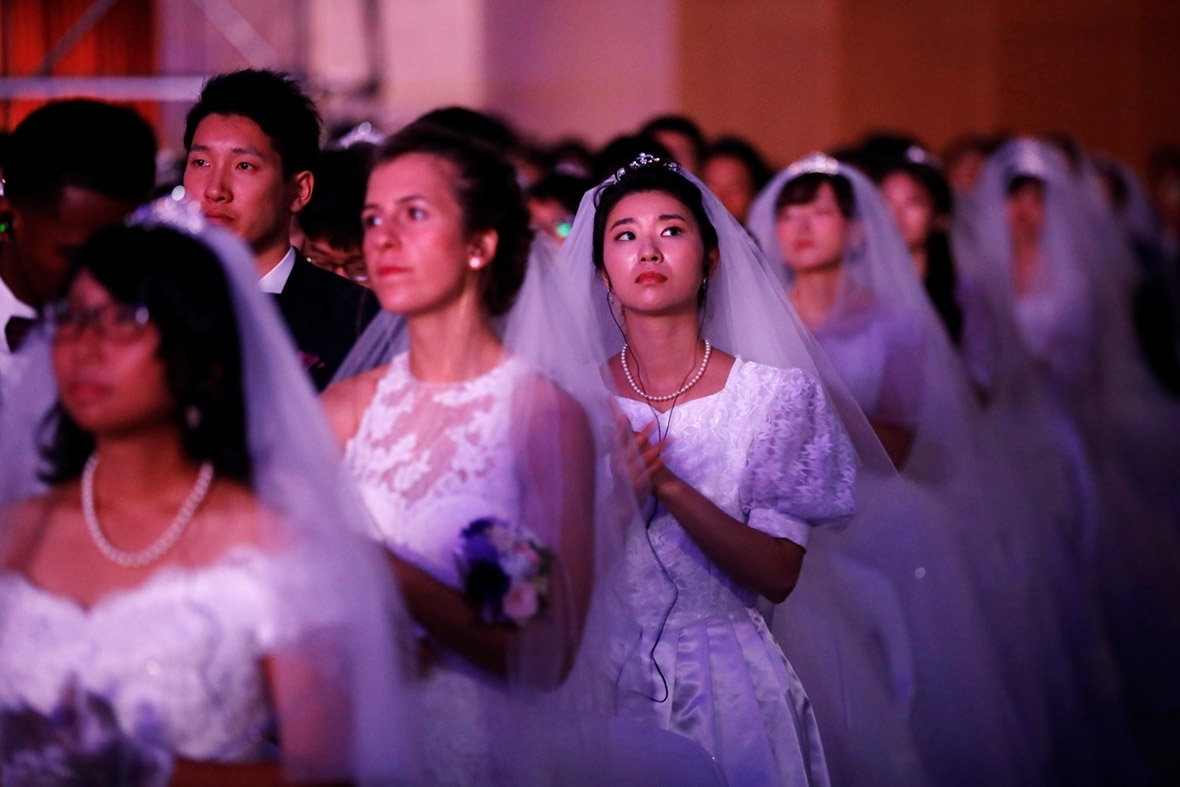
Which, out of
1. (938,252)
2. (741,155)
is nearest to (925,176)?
(938,252)

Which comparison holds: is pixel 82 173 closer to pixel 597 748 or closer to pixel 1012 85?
pixel 597 748

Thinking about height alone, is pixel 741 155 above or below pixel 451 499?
above

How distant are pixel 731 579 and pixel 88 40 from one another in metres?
6.75

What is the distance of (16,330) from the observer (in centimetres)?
280

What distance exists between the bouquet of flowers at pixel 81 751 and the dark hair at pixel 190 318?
0.38m

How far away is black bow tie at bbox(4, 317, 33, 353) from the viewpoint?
279 centimetres

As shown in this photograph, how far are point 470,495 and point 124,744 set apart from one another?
2.16 ft

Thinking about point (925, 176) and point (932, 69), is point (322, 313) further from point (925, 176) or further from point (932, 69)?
point (932, 69)

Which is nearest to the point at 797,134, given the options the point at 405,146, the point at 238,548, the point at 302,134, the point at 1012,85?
the point at 1012,85

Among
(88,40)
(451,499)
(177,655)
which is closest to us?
(177,655)

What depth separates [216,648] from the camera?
188 cm

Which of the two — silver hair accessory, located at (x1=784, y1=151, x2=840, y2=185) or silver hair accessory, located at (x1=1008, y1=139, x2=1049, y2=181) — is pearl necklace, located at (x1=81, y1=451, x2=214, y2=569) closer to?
silver hair accessory, located at (x1=784, y1=151, x2=840, y2=185)

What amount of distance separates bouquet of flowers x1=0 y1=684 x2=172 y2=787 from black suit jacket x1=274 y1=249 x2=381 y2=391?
3.48ft

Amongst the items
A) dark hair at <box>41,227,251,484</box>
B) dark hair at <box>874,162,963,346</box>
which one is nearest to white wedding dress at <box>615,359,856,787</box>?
dark hair at <box>41,227,251,484</box>
